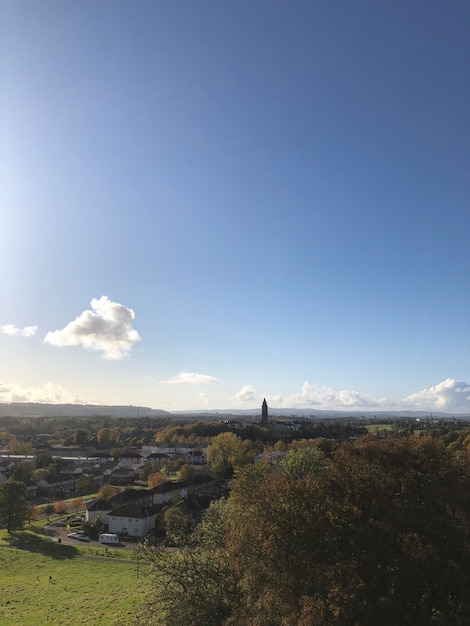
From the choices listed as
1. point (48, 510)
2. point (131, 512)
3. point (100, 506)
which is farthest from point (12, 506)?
point (131, 512)

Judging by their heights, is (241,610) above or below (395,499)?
below

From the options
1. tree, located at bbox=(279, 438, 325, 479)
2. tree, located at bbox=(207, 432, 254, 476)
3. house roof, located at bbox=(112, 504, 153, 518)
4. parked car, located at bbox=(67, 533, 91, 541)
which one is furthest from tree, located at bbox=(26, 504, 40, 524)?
tree, located at bbox=(279, 438, 325, 479)

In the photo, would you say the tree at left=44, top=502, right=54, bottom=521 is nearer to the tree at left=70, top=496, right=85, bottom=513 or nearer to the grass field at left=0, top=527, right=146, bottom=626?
the tree at left=70, top=496, right=85, bottom=513

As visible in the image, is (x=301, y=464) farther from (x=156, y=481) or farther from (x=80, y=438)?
(x=80, y=438)

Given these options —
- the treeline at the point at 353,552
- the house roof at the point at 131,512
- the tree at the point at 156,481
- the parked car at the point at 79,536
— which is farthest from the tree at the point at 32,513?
the treeline at the point at 353,552

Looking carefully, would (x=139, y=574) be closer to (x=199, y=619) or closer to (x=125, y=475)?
(x=199, y=619)

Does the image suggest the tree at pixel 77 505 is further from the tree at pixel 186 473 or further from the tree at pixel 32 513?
the tree at pixel 186 473

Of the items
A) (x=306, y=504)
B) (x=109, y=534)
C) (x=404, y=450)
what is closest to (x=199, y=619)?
(x=306, y=504)
